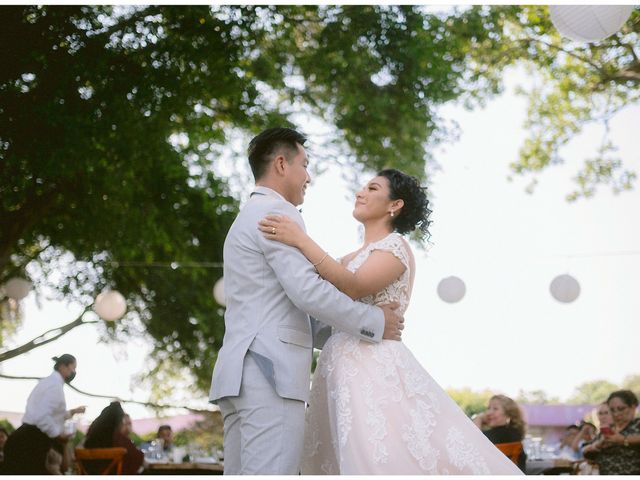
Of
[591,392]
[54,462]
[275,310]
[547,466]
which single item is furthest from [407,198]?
[591,392]

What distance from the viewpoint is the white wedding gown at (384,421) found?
2.54m

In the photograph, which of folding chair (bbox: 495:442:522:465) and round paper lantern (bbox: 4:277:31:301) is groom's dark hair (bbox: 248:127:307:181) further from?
round paper lantern (bbox: 4:277:31:301)

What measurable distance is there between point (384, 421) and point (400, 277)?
57 cm

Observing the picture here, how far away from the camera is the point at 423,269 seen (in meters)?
9.23

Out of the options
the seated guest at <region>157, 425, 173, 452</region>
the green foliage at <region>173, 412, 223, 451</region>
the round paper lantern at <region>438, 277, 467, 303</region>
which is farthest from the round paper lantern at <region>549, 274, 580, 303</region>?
the green foliage at <region>173, 412, 223, 451</region>

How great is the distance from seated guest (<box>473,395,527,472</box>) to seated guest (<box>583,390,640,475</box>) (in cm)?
51

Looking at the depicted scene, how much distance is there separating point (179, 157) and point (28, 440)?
3458mm

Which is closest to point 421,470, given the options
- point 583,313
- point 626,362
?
point 583,313

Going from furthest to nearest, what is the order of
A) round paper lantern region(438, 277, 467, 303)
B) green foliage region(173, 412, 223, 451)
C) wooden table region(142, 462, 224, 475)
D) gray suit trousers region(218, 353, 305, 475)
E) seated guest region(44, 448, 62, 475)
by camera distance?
1. green foliage region(173, 412, 223, 451)
2. round paper lantern region(438, 277, 467, 303)
3. seated guest region(44, 448, 62, 475)
4. wooden table region(142, 462, 224, 475)
5. gray suit trousers region(218, 353, 305, 475)

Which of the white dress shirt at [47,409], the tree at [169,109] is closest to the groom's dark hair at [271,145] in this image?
the tree at [169,109]

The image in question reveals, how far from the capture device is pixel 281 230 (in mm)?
2566

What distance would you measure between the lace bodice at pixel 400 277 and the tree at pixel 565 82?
678 cm

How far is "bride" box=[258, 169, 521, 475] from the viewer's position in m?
2.54

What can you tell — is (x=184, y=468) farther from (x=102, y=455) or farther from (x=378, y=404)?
(x=378, y=404)
